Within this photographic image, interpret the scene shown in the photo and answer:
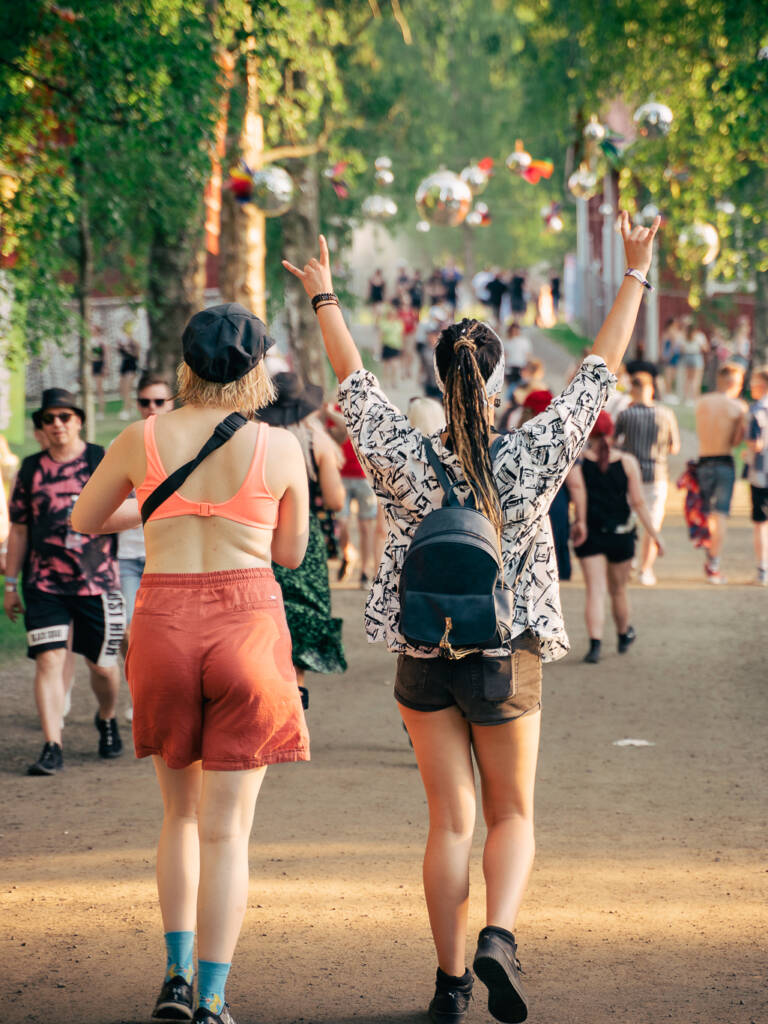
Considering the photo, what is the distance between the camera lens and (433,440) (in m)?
3.89

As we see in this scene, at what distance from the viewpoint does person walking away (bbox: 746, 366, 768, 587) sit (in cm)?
1282

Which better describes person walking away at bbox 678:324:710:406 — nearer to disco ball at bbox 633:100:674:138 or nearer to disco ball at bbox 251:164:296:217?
disco ball at bbox 633:100:674:138

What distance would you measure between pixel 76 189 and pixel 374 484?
31.3ft

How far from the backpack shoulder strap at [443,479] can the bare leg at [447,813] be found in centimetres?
56

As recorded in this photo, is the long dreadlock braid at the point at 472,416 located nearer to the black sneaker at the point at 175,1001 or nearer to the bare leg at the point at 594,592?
the black sneaker at the point at 175,1001

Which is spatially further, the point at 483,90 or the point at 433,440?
the point at 483,90

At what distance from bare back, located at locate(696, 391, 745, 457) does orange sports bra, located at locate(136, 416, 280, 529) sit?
31.3 ft

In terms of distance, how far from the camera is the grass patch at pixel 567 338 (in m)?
41.3

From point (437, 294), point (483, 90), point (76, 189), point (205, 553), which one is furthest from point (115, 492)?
point (483, 90)

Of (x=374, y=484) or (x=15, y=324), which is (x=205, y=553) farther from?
(x=15, y=324)

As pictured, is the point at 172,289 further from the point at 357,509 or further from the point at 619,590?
the point at 619,590

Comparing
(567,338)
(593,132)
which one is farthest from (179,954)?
(567,338)

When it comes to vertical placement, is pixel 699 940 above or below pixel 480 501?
below

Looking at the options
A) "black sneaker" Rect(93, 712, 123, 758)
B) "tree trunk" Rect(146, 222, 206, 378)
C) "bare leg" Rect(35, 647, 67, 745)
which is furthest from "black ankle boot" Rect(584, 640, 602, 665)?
"tree trunk" Rect(146, 222, 206, 378)
